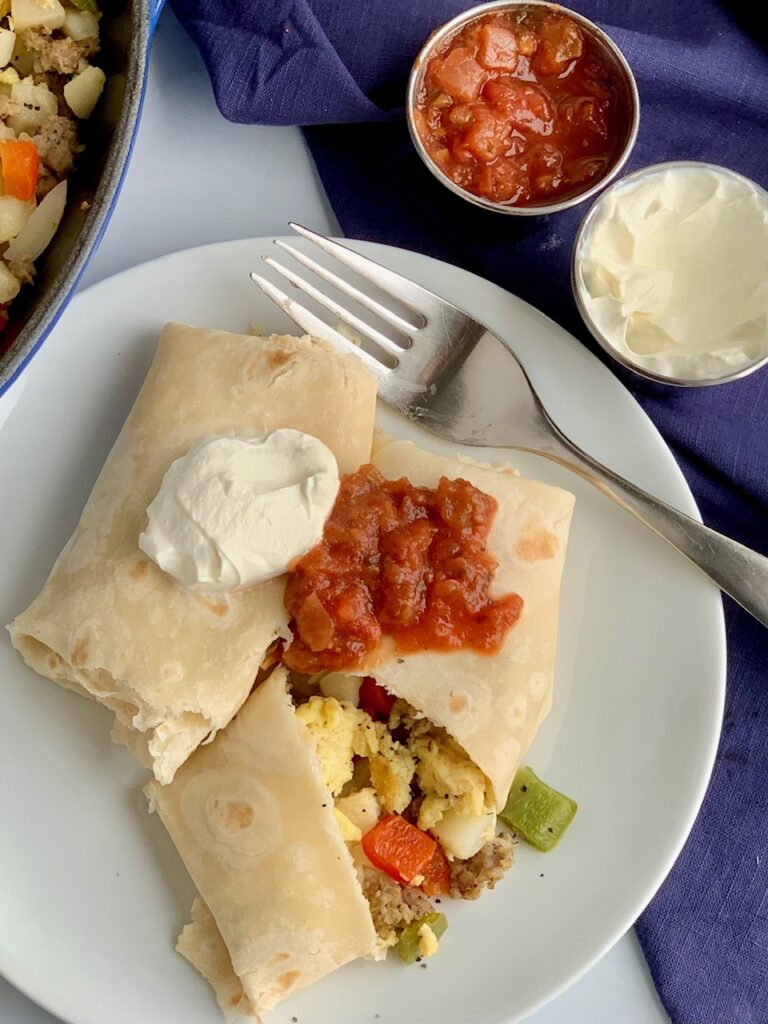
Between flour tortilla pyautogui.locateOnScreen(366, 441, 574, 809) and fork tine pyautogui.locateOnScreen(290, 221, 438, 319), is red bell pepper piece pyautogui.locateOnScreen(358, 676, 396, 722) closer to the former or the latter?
flour tortilla pyautogui.locateOnScreen(366, 441, 574, 809)

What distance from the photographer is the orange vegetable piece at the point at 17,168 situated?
8.25 feet

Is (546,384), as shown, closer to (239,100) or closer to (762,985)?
(239,100)

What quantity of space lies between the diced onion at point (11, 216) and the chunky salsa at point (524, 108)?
1.09 metres

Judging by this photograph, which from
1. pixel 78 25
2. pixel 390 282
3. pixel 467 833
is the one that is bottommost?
pixel 467 833

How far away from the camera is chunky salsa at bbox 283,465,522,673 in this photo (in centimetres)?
276

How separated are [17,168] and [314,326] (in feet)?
2.92

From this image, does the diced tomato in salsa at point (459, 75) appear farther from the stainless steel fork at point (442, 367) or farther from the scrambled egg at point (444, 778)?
the scrambled egg at point (444, 778)

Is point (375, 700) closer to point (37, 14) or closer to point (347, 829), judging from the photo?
point (347, 829)

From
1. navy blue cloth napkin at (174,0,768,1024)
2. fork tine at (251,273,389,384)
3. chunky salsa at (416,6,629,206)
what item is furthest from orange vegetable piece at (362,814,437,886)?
chunky salsa at (416,6,629,206)

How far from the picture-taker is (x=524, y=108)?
10.2 ft

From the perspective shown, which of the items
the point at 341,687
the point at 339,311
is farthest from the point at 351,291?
the point at 341,687

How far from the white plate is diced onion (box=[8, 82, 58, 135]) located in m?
0.60

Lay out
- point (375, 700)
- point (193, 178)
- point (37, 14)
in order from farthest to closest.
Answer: point (193, 178), point (375, 700), point (37, 14)

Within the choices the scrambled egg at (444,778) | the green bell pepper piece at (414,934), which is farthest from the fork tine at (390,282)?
the green bell pepper piece at (414,934)
